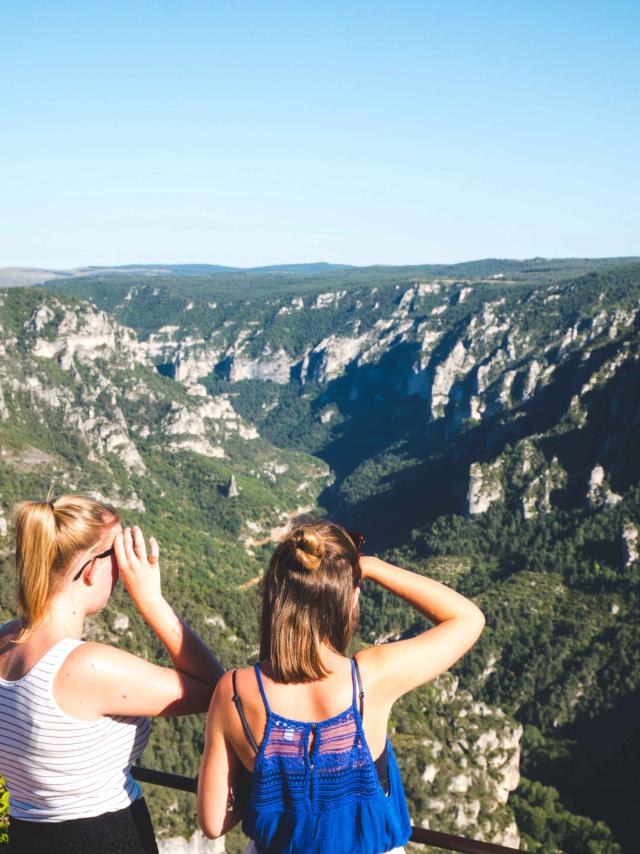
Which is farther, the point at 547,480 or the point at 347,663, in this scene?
the point at 547,480

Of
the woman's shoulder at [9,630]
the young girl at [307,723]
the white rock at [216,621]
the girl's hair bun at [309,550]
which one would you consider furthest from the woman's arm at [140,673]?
the white rock at [216,621]

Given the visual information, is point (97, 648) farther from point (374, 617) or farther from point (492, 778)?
point (374, 617)

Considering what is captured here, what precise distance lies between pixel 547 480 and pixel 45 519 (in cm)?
13281

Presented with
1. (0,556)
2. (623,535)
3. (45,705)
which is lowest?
(623,535)

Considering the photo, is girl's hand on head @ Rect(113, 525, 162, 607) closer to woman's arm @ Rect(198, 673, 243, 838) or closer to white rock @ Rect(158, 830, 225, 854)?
woman's arm @ Rect(198, 673, 243, 838)

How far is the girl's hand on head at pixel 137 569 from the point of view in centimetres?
512

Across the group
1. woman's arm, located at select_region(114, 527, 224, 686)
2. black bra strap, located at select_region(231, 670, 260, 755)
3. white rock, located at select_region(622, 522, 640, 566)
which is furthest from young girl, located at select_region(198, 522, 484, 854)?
white rock, located at select_region(622, 522, 640, 566)

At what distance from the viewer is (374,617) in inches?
4225

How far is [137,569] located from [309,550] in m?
1.34

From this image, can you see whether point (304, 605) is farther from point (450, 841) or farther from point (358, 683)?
point (450, 841)

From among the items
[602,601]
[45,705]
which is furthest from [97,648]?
[602,601]

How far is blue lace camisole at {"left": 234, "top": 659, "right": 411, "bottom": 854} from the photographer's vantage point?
450cm

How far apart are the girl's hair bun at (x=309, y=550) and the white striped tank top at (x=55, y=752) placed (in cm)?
165

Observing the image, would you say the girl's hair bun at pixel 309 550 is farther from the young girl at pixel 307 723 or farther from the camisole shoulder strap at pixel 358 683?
the camisole shoulder strap at pixel 358 683
